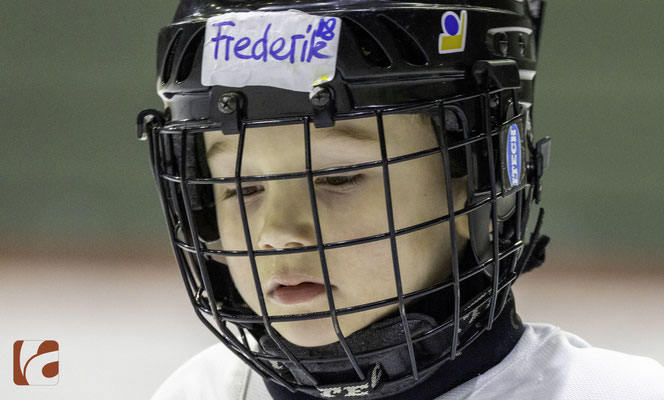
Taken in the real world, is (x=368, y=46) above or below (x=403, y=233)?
above

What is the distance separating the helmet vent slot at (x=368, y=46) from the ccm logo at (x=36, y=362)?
2.79 feet

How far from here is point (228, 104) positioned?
0.68 metres

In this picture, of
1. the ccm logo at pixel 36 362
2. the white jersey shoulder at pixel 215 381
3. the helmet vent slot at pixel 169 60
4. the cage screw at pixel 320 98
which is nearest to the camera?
the cage screw at pixel 320 98

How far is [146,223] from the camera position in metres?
1.72

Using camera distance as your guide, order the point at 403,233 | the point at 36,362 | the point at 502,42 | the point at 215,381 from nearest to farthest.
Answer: the point at 403,233, the point at 502,42, the point at 215,381, the point at 36,362

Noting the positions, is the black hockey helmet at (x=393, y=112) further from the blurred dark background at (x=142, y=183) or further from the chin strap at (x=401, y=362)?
the blurred dark background at (x=142, y=183)

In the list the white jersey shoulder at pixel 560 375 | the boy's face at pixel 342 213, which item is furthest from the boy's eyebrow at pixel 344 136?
the white jersey shoulder at pixel 560 375

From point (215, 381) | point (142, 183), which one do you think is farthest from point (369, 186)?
point (142, 183)

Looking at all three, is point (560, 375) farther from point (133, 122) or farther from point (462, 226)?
point (133, 122)

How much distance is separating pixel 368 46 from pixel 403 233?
0.16 meters

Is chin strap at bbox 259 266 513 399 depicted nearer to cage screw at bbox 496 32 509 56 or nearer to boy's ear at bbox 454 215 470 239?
boy's ear at bbox 454 215 470 239

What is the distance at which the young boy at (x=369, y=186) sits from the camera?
0.68 m

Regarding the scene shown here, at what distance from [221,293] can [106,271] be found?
85cm

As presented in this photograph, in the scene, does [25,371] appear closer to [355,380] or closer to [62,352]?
[62,352]
